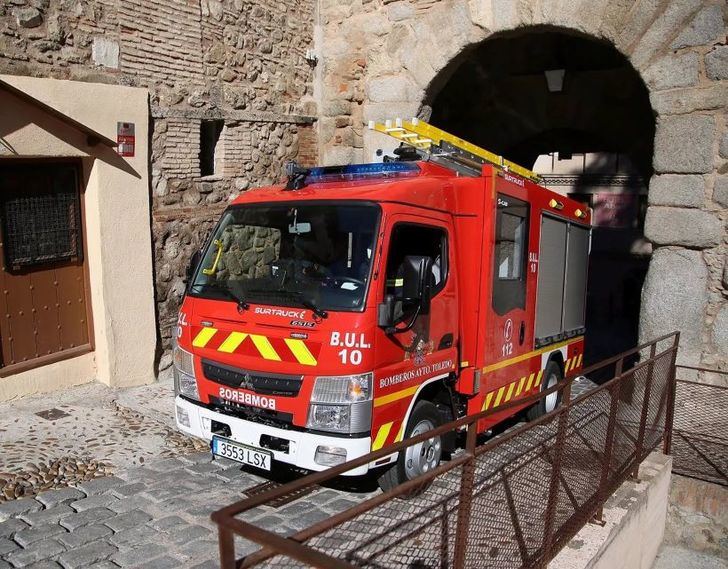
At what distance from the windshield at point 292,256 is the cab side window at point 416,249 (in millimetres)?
225

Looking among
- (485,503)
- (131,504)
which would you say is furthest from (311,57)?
(485,503)

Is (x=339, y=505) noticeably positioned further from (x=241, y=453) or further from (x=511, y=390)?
(x=511, y=390)

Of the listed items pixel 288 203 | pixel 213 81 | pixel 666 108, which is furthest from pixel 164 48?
pixel 666 108

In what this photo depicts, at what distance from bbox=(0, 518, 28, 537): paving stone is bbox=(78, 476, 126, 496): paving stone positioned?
0.52 m

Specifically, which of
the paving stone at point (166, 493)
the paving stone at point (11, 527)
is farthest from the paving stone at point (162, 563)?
the paving stone at point (11, 527)

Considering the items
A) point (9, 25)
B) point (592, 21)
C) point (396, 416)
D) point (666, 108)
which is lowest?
point (396, 416)

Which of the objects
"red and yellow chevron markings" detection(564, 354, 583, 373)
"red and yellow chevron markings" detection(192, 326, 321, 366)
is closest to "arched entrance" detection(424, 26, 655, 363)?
"red and yellow chevron markings" detection(564, 354, 583, 373)

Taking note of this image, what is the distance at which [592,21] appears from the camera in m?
7.40

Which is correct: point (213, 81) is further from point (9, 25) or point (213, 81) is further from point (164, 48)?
point (9, 25)

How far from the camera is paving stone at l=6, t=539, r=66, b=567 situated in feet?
12.4

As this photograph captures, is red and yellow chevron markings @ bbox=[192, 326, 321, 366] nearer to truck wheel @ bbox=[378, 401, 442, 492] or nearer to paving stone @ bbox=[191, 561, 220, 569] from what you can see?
truck wheel @ bbox=[378, 401, 442, 492]

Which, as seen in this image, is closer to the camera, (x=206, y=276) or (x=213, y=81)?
(x=206, y=276)

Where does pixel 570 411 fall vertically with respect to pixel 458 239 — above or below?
below

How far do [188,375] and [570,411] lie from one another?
2733mm
